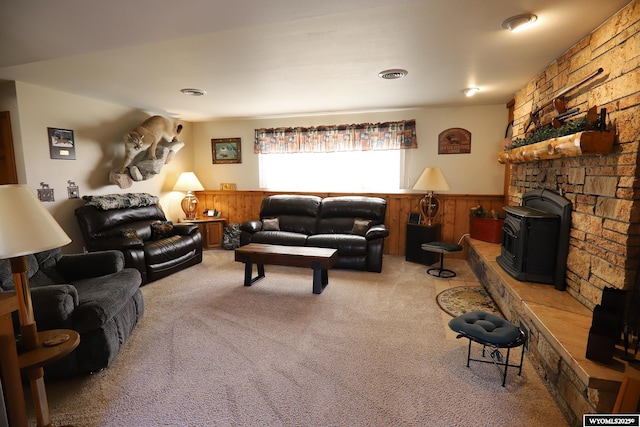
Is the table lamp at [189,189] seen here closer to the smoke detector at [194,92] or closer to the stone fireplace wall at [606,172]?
the smoke detector at [194,92]

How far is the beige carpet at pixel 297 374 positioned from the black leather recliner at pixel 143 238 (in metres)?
0.77

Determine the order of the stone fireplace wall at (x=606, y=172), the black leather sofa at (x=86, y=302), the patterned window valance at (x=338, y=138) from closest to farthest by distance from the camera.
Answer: the stone fireplace wall at (x=606, y=172) < the black leather sofa at (x=86, y=302) < the patterned window valance at (x=338, y=138)

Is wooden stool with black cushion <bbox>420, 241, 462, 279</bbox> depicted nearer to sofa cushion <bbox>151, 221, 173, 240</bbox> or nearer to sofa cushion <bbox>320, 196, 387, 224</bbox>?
sofa cushion <bbox>320, 196, 387, 224</bbox>

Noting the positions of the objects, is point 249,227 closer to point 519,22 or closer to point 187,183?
point 187,183

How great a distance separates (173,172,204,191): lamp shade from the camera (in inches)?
211

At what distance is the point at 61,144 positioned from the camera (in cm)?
377

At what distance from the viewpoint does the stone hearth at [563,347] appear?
1.45 meters

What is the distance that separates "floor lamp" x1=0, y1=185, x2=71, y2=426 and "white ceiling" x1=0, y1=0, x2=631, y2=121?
1.08 metres

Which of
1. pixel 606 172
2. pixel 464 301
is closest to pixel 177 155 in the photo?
pixel 464 301

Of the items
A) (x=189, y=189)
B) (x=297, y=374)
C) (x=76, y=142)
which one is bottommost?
(x=297, y=374)

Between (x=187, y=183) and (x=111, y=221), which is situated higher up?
(x=187, y=183)

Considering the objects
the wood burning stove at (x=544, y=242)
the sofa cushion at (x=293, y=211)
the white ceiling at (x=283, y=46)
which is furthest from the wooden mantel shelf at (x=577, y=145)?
the sofa cushion at (x=293, y=211)

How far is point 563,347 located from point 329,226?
11.1ft

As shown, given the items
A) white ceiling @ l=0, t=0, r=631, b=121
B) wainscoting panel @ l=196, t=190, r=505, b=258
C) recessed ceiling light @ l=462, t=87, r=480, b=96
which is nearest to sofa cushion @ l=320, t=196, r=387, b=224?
wainscoting panel @ l=196, t=190, r=505, b=258
